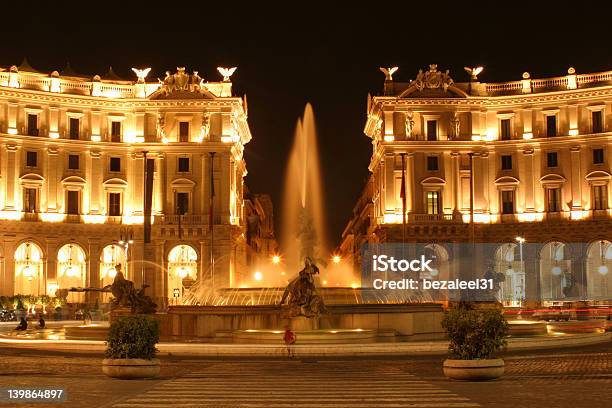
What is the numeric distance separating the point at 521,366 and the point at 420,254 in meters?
52.2

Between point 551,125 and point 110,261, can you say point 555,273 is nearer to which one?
point 551,125

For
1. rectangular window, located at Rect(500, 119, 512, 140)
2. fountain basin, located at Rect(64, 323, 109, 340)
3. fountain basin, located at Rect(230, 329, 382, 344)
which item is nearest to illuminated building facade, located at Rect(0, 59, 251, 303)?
rectangular window, located at Rect(500, 119, 512, 140)

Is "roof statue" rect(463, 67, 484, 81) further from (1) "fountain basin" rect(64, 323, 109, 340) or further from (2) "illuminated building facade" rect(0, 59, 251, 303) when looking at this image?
(1) "fountain basin" rect(64, 323, 109, 340)

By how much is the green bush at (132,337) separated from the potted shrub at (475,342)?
6.24 m

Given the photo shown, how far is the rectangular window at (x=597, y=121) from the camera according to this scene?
245 feet

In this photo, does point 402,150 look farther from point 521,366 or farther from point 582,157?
point 521,366

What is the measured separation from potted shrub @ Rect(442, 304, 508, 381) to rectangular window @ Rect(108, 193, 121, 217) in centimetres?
5840

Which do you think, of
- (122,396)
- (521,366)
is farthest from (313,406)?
(521,366)

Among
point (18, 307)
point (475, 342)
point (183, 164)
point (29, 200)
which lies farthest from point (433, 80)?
point (475, 342)

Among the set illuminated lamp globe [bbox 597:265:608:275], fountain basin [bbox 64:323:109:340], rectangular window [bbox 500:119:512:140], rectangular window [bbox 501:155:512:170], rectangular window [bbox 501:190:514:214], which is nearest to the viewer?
fountain basin [bbox 64:323:109:340]

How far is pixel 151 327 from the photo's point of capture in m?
19.7

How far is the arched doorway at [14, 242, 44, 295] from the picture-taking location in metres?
70.9

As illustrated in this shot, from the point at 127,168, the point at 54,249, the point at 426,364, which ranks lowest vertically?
the point at 426,364

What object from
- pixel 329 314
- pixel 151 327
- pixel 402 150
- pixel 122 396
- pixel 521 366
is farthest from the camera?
pixel 402 150
